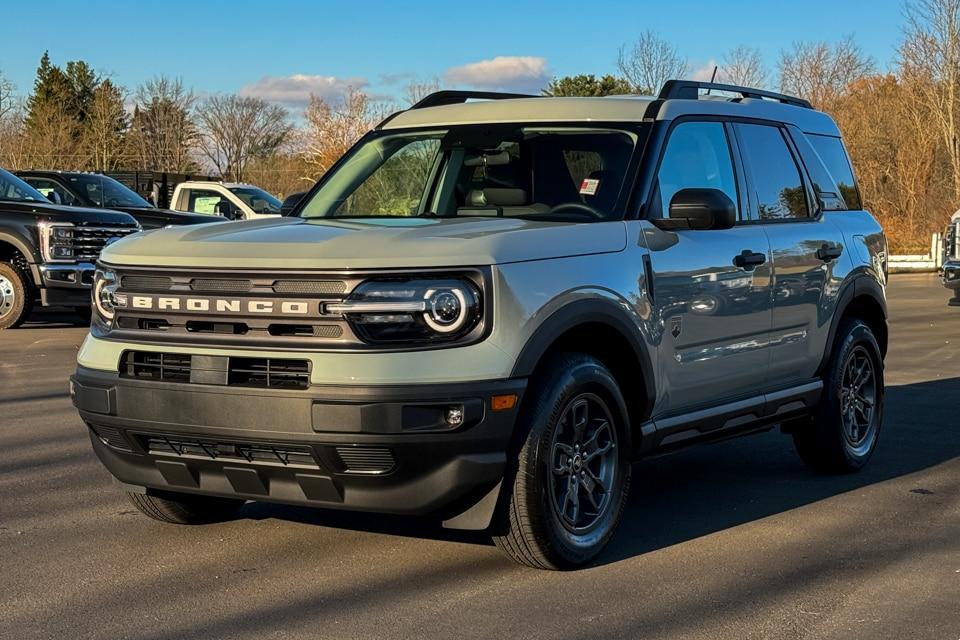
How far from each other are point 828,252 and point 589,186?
6.12ft

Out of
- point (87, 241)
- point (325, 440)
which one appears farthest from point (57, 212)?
point (325, 440)

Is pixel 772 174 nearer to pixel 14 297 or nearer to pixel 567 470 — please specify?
pixel 567 470

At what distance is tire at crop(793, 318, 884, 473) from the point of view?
715 centimetres

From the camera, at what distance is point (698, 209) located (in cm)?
567

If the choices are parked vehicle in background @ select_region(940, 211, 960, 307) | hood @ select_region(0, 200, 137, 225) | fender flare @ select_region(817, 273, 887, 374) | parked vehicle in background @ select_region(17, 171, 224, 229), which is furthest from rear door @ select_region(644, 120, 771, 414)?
parked vehicle in background @ select_region(17, 171, 224, 229)

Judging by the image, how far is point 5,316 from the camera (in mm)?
15086

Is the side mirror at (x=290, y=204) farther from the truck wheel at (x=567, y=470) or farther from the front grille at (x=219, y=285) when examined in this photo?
the truck wheel at (x=567, y=470)

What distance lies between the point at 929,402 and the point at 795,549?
16.0 ft

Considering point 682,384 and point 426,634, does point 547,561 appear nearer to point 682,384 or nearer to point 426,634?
point 426,634

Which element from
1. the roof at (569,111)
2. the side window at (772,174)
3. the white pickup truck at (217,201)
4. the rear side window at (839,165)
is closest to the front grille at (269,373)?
Answer: the roof at (569,111)

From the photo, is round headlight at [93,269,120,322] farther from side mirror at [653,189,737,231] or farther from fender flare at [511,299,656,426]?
side mirror at [653,189,737,231]

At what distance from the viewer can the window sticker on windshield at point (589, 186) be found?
5840 mm

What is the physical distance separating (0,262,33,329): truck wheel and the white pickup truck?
8.14 metres

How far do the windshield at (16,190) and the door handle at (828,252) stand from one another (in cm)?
1118
